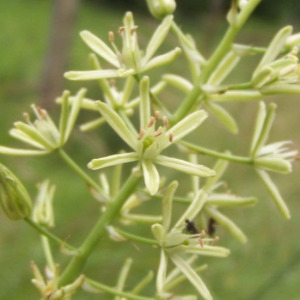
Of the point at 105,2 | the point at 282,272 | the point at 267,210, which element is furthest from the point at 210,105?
the point at 105,2

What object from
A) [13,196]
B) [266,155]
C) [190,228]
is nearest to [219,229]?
[266,155]

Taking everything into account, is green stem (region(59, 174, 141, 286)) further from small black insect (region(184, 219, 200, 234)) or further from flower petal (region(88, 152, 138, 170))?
small black insect (region(184, 219, 200, 234))

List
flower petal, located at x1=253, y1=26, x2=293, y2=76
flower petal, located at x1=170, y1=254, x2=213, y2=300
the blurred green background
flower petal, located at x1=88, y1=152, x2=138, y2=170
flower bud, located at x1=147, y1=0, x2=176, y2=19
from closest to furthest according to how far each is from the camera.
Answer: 1. flower petal, located at x1=88, y1=152, x2=138, y2=170
2. flower petal, located at x1=170, y1=254, x2=213, y2=300
3. flower petal, located at x1=253, y1=26, x2=293, y2=76
4. flower bud, located at x1=147, y1=0, x2=176, y2=19
5. the blurred green background

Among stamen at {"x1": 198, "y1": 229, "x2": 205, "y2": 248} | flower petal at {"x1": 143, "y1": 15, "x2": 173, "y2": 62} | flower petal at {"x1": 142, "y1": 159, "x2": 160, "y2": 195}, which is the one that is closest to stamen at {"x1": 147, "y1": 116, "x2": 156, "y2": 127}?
flower petal at {"x1": 142, "y1": 159, "x2": 160, "y2": 195}

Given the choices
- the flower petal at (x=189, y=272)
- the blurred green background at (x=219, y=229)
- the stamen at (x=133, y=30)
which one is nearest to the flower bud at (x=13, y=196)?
the flower petal at (x=189, y=272)

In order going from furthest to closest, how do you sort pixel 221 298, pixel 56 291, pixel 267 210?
pixel 267 210
pixel 221 298
pixel 56 291

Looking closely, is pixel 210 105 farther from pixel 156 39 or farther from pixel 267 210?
pixel 267 210
